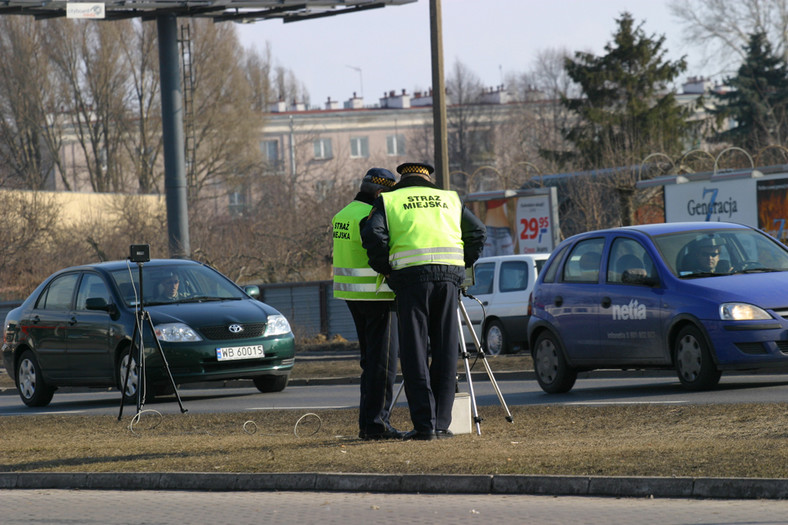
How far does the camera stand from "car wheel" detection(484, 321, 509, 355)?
22.0 meters

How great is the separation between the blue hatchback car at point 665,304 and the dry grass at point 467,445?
142 centimetres

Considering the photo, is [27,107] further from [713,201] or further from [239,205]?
[713,201]

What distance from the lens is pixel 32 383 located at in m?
16.8

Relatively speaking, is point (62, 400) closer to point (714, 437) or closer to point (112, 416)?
point (112, 416)

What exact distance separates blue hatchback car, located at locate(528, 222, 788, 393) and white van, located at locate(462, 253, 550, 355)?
7185 mm

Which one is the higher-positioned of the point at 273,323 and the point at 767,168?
the point at 767,168

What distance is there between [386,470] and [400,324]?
165cm

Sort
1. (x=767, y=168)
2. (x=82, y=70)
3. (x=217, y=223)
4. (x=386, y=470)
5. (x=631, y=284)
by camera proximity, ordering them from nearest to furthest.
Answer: (x=386, y=470) → (x=631, y=284) → (x=767, y=168) → (x=217, y=223) → (x=82, y=70)

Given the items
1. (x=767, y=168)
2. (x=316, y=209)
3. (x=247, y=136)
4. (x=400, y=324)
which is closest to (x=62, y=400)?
(x=400, y=324)

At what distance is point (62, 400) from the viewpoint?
18.3 meters

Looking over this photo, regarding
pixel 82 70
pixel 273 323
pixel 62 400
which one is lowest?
pixel 62 400

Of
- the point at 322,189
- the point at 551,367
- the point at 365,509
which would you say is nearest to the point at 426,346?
the point at 365,509

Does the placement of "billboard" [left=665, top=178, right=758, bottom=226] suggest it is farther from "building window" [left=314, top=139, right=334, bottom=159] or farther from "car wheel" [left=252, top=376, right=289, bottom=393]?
"building window" [left=314, top=139, right=334, bottom=159]

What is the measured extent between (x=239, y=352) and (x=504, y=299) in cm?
809
